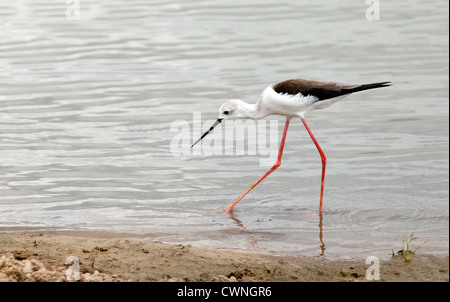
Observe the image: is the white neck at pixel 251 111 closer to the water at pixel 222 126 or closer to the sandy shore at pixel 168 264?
the water at pixel 222 126

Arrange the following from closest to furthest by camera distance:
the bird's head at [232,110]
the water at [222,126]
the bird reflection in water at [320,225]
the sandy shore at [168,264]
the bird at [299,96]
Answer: the sandy shore at [168,264] → the bird reflection in water at [320,225] → the water at [222,126] → the bird at [299,96] → the bird's head at [232,110]

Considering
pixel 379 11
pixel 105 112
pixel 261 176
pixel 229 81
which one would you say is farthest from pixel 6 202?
pixel 379 11

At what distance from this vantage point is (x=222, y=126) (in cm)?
1073

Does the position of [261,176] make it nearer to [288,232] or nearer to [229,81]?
[288,232]

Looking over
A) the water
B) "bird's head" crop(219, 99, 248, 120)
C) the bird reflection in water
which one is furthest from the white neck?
the bird reflection in water

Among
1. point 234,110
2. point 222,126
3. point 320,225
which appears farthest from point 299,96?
point 222,126

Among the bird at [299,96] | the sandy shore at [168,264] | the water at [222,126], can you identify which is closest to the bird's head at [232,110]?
the bird at [299,96]

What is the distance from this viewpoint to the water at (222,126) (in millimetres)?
7375

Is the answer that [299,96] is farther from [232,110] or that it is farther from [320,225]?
[320,225]

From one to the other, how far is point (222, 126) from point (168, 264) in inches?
205

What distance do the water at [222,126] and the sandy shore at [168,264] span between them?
1.74 ft

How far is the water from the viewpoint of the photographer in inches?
290

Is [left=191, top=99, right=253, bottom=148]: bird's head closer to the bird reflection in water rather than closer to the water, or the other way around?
the water

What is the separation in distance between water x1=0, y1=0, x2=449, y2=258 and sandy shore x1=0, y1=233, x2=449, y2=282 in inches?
20.9
